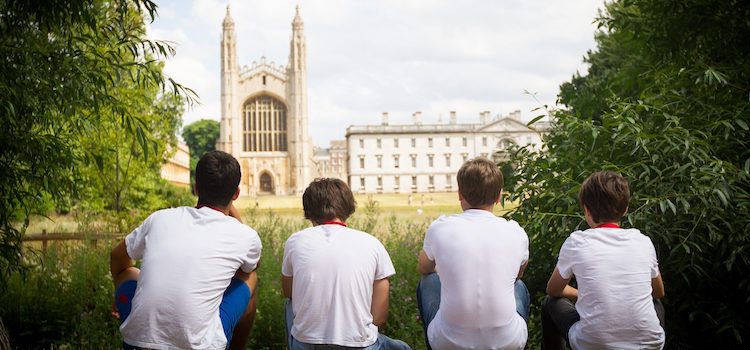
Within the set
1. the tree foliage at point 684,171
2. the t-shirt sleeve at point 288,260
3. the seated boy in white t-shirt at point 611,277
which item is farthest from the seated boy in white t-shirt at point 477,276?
the tree foliage at point 684,171

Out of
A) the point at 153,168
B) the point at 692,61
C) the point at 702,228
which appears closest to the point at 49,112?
the point at 702,228

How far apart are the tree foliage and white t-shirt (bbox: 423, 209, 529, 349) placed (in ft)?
3.48

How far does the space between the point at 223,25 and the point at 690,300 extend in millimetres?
68824

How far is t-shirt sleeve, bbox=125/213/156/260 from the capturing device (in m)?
2.52

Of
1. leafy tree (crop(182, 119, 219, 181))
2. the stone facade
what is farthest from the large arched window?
the stone facade

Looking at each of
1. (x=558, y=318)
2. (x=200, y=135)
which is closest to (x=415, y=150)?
(x=200, y=135)

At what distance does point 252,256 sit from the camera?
2.63 meters

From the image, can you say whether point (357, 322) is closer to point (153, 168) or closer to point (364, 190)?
point (153, 168)

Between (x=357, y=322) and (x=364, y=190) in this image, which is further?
(x=364, y=190)

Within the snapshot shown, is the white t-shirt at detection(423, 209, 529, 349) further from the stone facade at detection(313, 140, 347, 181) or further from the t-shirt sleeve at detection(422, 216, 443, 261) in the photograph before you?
the stone facade at detection(313, 140, 347, 181)

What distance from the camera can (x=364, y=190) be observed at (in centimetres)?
7450

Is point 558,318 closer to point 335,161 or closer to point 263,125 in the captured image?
point 263,125

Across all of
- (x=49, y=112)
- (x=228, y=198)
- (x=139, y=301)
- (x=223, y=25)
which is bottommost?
(x=139, y=301)

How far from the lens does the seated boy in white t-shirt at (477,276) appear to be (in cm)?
248
